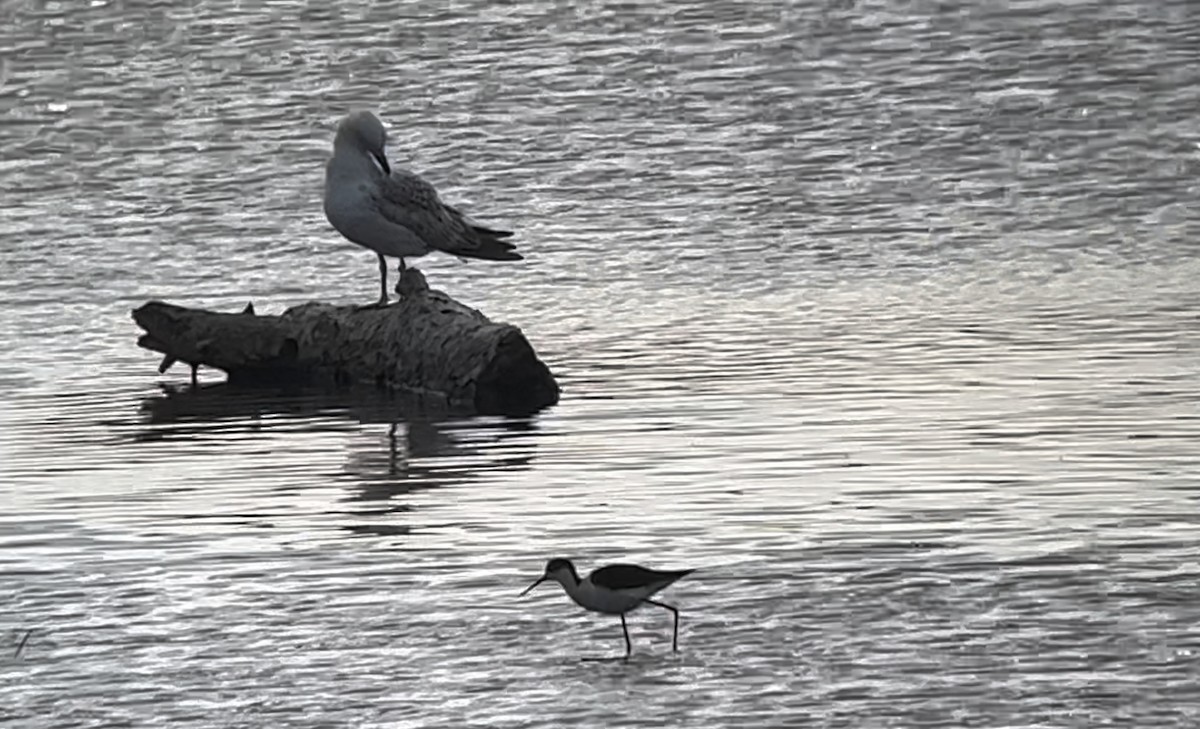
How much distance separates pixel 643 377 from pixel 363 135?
2.40 m

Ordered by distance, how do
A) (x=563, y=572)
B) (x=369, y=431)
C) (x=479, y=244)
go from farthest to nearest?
(x=479, y=244), (x=369, y=431), (x=563, y=572)

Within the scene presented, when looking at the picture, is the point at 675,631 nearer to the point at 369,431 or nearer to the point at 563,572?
the point at 563,572

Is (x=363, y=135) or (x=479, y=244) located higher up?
A: (x=363, y=135)

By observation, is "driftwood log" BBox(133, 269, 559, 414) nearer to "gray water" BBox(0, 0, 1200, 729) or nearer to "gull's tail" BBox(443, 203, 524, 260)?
"gray water" BBox(0, 0, 1200, 729)

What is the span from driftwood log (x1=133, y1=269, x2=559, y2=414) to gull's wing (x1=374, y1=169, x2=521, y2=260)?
0.47 meters

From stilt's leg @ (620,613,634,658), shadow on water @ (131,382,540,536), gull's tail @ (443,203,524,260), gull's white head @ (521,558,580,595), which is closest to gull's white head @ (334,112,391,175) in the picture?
gull's tail @ (443,203,524,260)

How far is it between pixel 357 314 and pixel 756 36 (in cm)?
1507

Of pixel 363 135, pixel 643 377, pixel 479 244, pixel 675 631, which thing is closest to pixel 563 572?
pixel 675 631

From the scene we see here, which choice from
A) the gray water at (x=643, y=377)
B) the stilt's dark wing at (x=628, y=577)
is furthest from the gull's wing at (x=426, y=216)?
the stilt's dark wing at (x=628, y=577)

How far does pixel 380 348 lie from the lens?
18.4 m

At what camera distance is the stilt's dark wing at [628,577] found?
1112cm

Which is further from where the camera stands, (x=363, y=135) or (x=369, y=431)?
(x=363, y=135)

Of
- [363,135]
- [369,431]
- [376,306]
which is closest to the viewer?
[369,431]

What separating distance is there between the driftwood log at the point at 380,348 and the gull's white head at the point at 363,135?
3.31 ft
